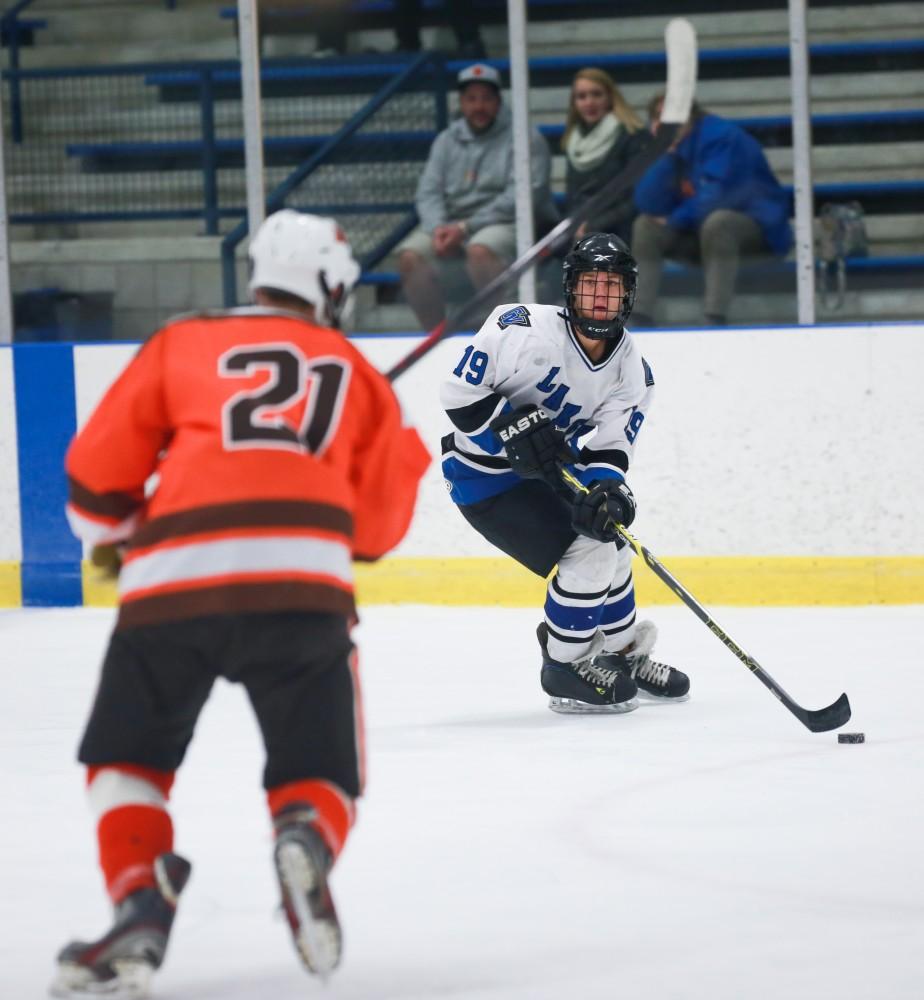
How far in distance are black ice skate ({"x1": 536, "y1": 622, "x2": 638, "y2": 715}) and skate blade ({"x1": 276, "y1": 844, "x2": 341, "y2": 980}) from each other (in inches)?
73.1

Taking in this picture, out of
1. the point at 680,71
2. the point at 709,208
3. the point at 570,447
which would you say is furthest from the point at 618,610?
the point at 709,208

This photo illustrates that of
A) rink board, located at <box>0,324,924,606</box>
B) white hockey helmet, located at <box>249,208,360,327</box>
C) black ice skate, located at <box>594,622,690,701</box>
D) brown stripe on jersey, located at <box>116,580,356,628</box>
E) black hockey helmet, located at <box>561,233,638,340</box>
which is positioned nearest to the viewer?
brown stripe on jersey, located at <box>116,580,356,628</box>

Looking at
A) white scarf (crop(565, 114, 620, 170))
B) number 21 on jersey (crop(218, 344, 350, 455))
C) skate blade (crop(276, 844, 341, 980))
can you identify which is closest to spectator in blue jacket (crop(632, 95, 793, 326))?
white scarf (crop(565, 114, 620, 170))

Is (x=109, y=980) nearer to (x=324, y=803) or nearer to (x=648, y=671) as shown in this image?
(x=324, y=803)

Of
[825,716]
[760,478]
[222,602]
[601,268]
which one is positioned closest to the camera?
[222,602]

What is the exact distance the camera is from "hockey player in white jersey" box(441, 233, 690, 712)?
367 centimetres

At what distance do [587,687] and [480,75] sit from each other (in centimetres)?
225

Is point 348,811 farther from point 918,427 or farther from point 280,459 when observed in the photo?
point 918,427

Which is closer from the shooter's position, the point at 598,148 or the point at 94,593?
the point at 598,148

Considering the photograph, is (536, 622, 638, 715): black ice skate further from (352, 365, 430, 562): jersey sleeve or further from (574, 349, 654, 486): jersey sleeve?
(352, 365, 430, 562): jersey sleeve

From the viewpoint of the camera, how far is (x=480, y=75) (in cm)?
537

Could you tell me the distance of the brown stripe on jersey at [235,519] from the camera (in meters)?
2.04

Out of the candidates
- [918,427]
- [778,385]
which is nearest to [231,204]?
[778,385]

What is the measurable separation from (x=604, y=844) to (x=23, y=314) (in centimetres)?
333
